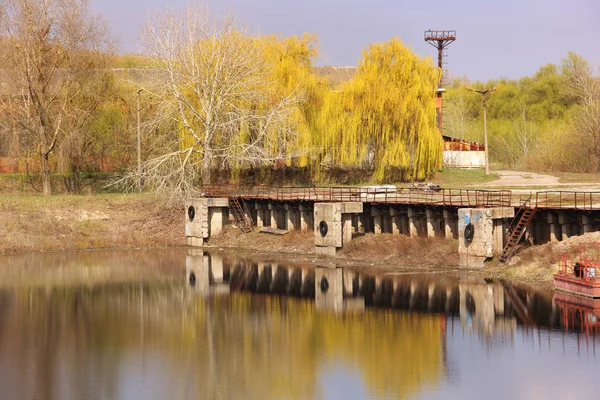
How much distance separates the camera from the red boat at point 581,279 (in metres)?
38.8

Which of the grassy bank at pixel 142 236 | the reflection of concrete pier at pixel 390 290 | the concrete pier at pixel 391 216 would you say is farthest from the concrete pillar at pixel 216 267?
the concrete pier at pixel 391 216

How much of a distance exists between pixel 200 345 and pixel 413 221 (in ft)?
75.3

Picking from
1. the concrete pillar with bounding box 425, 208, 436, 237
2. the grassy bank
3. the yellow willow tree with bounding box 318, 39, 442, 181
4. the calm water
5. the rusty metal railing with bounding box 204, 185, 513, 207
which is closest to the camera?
the calm water

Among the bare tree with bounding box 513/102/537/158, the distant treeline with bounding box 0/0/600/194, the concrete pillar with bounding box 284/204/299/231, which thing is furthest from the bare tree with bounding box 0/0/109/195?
the bare tree with bounding box 513/102/537/158

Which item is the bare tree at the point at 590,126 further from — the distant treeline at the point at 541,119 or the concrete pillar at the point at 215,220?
the concrete pillar at the point at 215,220

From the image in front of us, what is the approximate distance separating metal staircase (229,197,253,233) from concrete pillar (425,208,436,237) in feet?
49.6

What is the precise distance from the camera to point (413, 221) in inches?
2122

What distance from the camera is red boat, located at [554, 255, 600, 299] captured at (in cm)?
3875

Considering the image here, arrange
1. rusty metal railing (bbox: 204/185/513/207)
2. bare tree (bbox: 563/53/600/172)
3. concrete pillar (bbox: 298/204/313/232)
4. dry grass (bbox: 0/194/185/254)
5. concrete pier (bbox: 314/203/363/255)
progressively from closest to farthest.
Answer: rusty metal railing (bbox: 204/185/513/207), concrete pier (bbox: 314/203/363/255), concrete pillar (bbox: 298/204/313/232), dry grass (bbox: 0/194/185/254), bare tree (bbox: 563/53/600/172)

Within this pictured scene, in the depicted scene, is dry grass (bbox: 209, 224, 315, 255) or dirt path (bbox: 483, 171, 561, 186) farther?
dirt path (bbox: 483, 171, 561, 186)

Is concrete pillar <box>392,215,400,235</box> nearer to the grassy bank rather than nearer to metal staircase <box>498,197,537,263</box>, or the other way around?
the grassy bank

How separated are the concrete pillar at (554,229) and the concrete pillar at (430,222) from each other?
7.67 metres

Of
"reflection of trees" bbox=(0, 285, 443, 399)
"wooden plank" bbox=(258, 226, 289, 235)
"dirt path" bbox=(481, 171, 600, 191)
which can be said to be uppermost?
"dirt path" bbox=(481, 171, 600, 191)

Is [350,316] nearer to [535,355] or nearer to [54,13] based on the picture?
[535,355]
